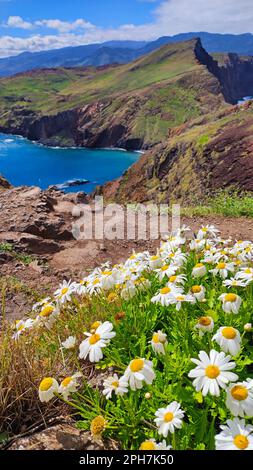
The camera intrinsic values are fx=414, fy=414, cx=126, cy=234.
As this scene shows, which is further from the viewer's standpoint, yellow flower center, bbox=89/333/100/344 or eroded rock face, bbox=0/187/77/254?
eroded rock face, bbox=0/187/77/254

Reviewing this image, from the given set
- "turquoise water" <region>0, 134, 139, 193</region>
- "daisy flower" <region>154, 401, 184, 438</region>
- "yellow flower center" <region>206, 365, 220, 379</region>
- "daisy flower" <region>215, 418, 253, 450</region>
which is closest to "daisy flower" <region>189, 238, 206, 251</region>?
"yellow flower center" <region>206, 365, 220, 379</region>

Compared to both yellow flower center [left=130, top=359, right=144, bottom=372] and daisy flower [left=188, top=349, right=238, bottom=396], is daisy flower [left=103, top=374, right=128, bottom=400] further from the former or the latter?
daisy flower [left=188, top=349, right=238, bottom=396]

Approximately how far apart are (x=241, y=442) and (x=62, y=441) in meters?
1.46

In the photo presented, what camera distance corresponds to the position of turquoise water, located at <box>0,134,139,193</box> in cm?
8381

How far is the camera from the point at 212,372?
8.10 ft

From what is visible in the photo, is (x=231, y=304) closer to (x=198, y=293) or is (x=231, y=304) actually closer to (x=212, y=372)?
(x=198, y=293)

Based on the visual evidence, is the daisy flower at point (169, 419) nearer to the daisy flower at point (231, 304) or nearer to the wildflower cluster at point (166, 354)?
the wildflower cluster at point (166, 354)

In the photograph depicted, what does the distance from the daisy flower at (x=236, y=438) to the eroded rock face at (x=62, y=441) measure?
1.03 m

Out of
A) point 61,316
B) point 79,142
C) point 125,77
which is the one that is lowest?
point 61,316

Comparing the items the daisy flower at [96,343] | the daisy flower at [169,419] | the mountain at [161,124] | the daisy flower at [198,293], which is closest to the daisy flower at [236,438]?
the daisy flower at [169,419]

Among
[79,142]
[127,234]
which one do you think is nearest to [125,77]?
[79,142]
